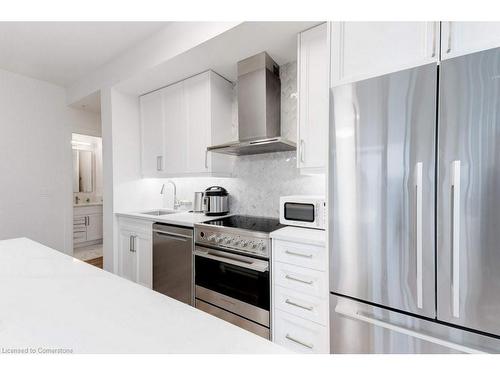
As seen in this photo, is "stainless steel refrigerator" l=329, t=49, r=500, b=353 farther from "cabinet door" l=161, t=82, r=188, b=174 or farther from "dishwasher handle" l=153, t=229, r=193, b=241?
"cabinet door" l=161, t=82, r=188, b=174

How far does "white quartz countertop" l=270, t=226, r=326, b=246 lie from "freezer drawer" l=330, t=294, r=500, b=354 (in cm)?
31

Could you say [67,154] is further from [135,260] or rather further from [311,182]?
[311,182]

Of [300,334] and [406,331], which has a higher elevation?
[406,331]

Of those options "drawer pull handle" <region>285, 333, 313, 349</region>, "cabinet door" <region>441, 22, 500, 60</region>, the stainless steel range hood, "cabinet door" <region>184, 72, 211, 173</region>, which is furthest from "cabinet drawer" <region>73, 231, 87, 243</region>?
"cabinet door" <region>441, 22, 500, 60</region>

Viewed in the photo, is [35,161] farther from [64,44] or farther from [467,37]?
[467,37]

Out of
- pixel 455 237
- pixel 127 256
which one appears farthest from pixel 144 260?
pixel 455 237

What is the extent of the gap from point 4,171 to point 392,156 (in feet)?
13.0

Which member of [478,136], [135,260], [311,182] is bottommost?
[135,260]

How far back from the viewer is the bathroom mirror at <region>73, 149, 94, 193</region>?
15.2 feet

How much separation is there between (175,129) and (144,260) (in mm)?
1436

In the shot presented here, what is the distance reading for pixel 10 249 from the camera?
3.93 feet

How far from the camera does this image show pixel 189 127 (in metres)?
2.46
